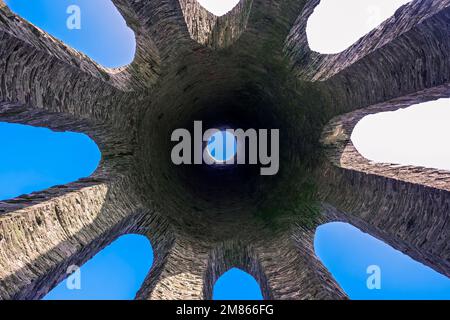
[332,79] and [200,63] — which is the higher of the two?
[200,63]

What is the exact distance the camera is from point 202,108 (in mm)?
7176

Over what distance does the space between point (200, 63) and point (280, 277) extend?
323cm

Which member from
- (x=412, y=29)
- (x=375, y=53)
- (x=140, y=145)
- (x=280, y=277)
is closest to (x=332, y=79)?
(x=375, y=53)

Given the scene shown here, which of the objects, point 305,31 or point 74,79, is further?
point 305,31

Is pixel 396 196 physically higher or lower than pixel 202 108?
lower

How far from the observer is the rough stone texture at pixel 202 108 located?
3.67 meters

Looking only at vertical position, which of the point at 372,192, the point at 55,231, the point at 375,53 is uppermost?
the point at 375,53

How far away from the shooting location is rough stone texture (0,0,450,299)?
3.67 metres

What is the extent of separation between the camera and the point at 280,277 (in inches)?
183

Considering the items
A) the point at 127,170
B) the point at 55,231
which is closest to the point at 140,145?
the point at 127,170

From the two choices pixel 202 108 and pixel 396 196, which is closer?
pixel 396 196

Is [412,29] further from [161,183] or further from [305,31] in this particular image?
[161,183]
